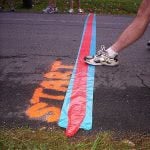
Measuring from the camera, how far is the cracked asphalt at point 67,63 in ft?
11.1

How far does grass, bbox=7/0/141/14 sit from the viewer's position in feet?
40.3

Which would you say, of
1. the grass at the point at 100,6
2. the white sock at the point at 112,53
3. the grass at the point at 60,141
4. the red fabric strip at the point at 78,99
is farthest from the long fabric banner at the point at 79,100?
the grass at the point at 100,6

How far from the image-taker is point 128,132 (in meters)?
3.14

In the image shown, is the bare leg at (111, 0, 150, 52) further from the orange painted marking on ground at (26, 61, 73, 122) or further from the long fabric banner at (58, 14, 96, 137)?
the orange painted marking on ground at (26, 61, 73, 122)

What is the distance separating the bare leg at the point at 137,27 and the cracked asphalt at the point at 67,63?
0.31 meters

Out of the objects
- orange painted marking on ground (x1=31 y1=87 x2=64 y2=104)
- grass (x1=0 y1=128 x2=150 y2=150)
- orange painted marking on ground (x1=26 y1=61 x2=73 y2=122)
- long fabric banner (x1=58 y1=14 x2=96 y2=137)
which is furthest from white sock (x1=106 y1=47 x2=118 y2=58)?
grass (x1=0 y1=128 x2=150 y2=150)

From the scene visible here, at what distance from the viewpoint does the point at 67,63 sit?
513cm

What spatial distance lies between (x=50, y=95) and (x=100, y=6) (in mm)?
9409

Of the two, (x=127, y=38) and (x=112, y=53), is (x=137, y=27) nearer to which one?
(x=127, y=38)

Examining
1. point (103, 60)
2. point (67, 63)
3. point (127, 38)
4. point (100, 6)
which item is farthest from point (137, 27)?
point (100, 6)

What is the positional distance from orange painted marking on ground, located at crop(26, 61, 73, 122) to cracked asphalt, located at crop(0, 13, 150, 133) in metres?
0.07

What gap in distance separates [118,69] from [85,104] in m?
1.31

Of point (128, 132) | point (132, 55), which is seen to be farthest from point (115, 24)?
point (128, 132)

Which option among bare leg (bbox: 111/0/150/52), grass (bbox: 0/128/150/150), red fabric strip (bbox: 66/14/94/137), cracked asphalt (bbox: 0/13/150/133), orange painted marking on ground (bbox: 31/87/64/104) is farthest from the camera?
bare leg (bbox: 111/0/150/52)
